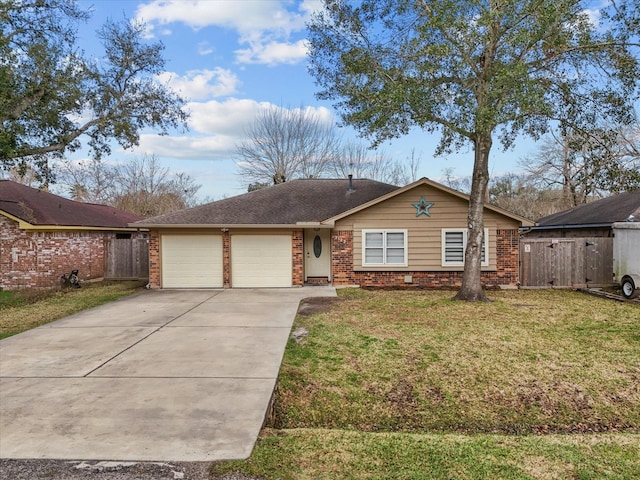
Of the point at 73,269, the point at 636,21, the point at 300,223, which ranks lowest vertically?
the point at 73,269

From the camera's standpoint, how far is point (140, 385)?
4.84 meters

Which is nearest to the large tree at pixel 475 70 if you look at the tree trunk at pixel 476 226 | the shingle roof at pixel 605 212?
the tree trunk at pixel 476 226

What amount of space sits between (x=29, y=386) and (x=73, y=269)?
37.4ft

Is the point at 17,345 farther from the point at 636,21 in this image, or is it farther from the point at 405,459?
Result: the point at 636,21

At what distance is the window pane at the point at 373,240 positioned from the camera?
43.8 ft

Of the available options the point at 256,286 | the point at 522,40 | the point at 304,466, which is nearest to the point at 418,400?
the point at 304,466

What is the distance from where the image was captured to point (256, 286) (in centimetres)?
1367

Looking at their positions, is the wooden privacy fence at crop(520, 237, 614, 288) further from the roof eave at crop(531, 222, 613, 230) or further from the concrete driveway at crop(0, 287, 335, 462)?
the concrete driveway at crop(0, 287, 335, 462)

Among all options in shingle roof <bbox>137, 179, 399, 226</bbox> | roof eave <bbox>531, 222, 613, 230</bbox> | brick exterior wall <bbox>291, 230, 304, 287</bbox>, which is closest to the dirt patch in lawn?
brick exterior wall <bbox>291, 230, 304, 287</bbox>

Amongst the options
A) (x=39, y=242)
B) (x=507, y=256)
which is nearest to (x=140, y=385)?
(x=507, y=256)

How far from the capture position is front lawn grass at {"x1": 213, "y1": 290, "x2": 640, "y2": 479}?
326 cm

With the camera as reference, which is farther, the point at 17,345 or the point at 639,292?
the point at 639,292

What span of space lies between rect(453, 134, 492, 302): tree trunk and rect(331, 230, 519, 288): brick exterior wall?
2.37 m

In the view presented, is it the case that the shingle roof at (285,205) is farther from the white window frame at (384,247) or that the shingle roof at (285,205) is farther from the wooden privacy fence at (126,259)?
the wooden privacy fence at (126,259)
